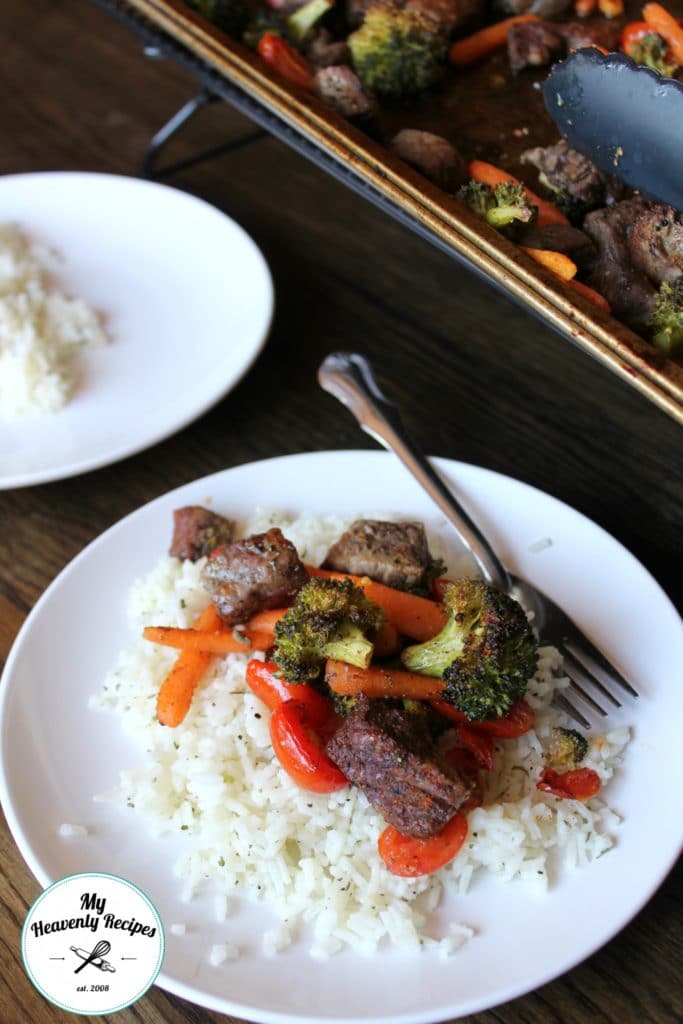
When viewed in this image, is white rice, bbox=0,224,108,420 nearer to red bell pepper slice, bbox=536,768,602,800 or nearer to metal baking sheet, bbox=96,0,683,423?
metal baking sheet, bbox=96,0,683,423

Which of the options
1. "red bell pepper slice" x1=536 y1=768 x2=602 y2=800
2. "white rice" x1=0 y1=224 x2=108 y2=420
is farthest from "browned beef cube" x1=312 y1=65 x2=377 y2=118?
"red bell pepper slice" x1=536 y1=768 x2=602 y2=800

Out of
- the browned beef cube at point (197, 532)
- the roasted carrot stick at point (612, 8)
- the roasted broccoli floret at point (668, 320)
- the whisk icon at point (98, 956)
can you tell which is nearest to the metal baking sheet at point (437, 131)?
the roasted broccoli floret at point (668, 320)

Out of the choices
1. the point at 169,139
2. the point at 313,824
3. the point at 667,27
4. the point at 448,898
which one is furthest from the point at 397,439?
the point at 169,139

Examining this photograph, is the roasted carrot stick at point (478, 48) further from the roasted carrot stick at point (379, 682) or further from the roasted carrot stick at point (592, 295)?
the roasted carrot stick at point (379, 682)

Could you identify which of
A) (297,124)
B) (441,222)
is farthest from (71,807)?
(297,124)

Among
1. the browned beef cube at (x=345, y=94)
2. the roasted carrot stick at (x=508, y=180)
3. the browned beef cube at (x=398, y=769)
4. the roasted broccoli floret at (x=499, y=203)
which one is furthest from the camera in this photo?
the browned beef cube at (x=345, y=94)

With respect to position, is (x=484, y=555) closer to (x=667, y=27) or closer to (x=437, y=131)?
(x=437, y=131)
